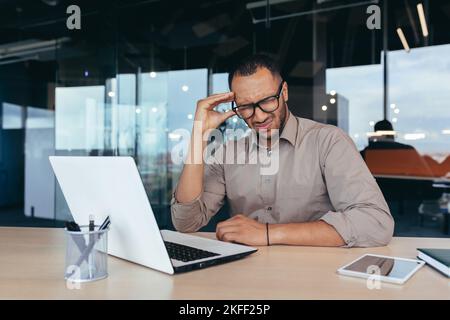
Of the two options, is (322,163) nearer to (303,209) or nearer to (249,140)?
(303,209)

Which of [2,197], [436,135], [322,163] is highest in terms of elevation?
[436,135]

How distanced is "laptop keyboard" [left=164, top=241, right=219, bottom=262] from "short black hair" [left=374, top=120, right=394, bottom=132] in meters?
3.78

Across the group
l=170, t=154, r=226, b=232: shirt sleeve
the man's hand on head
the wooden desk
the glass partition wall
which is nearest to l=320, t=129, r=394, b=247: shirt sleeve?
the wooden desk

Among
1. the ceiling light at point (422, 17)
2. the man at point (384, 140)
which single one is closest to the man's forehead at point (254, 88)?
the man at point (384, 140)

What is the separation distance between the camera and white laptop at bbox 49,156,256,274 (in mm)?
832

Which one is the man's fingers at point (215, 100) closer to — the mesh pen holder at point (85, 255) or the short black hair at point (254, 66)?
the short black hair at point (254, 66)

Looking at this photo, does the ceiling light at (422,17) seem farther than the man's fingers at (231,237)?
Yes

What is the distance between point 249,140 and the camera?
6.05ft

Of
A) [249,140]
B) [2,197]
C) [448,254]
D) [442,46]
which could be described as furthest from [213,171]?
[2,197]

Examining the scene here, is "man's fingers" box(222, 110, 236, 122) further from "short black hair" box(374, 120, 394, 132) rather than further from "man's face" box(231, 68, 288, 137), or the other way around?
"short black hair" box(374, 120, 394, 132)

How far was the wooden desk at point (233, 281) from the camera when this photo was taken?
0.79 m

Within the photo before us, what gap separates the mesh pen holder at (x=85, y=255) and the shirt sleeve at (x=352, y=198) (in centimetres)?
72

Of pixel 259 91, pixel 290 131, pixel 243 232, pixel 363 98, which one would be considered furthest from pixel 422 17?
pixel 243 232

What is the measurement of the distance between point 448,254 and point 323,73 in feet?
13.0
